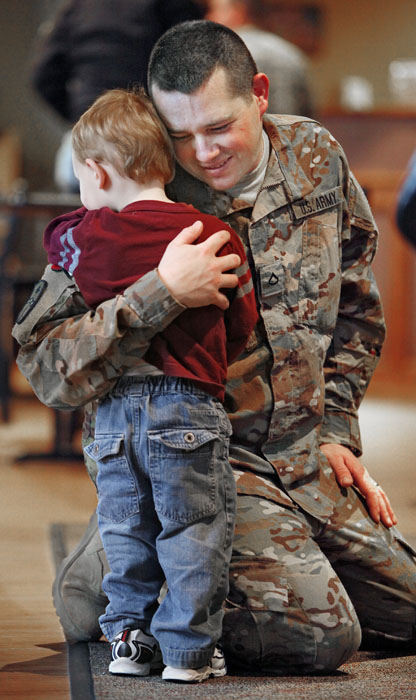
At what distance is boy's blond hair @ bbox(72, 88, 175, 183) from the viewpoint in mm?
1511

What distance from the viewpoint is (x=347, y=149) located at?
5.82m

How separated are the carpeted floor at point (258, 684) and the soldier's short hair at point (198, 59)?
881 mm

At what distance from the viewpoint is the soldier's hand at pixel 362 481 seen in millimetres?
1782

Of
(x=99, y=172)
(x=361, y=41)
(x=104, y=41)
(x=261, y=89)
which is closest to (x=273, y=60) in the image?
(x=104, y=41)

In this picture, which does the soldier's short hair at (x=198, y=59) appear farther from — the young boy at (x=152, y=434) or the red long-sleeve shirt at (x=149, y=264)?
the red long-sleeve shirt at (x=149, y=264)

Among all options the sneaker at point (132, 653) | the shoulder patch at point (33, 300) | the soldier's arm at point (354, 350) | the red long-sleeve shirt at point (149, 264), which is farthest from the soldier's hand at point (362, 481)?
the shoulder patch at point (33, 300)

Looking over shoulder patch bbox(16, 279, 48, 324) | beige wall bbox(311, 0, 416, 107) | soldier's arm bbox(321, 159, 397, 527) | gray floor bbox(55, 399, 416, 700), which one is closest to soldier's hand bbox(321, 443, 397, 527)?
soldier's arm bbox(321, 159, 397, 527)

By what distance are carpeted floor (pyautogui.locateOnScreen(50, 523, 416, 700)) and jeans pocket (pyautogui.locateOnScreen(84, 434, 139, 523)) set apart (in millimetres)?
235

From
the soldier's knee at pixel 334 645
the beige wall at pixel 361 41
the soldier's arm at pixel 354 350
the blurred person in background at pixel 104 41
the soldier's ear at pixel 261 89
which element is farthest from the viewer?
the beige wall at pixel 361 41

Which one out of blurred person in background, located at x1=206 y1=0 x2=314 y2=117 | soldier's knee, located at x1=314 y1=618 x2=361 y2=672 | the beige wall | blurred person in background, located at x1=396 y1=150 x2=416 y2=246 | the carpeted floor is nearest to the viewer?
the carpeted floor

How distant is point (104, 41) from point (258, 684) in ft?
7.87

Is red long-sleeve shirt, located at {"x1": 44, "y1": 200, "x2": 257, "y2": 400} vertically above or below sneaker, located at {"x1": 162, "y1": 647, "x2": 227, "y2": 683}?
above

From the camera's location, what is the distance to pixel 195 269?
1.48 metres

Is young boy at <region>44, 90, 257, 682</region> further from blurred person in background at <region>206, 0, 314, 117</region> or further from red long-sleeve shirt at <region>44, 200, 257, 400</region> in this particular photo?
blurred person in background at <region>206, 0, 314, 117</region>
